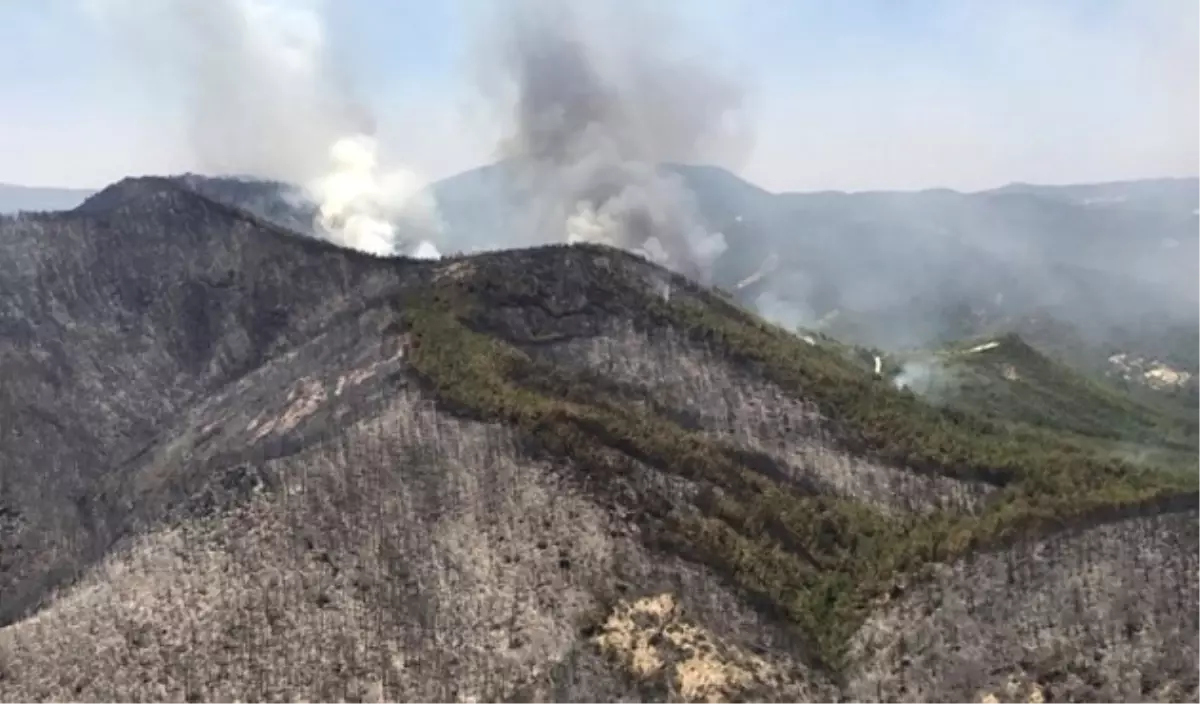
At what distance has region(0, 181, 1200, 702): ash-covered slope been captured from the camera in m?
48.4

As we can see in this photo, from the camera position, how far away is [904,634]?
5112 centimetres

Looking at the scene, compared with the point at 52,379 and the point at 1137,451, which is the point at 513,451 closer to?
the point at 52,379

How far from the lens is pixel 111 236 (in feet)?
303

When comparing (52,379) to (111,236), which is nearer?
(52,379)

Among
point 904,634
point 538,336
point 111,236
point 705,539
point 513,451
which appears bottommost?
point 904,634

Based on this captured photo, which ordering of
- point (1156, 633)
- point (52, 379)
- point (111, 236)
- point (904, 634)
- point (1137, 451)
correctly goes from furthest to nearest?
point (1137, 451) < point (111, 236) < point (52, 379) < point (904, 634) < point (1156, 633)

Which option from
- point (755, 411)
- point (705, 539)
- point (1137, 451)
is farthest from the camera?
point (1137, 451)

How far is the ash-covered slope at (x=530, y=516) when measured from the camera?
159 feet

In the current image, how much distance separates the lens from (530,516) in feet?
178

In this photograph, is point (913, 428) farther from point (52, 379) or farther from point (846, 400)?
point (52, 379)

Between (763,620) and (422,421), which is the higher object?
(422,421)

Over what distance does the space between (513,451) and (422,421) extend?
17.2 feet

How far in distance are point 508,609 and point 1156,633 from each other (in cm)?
2526

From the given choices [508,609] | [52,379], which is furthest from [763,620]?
[52,379]
